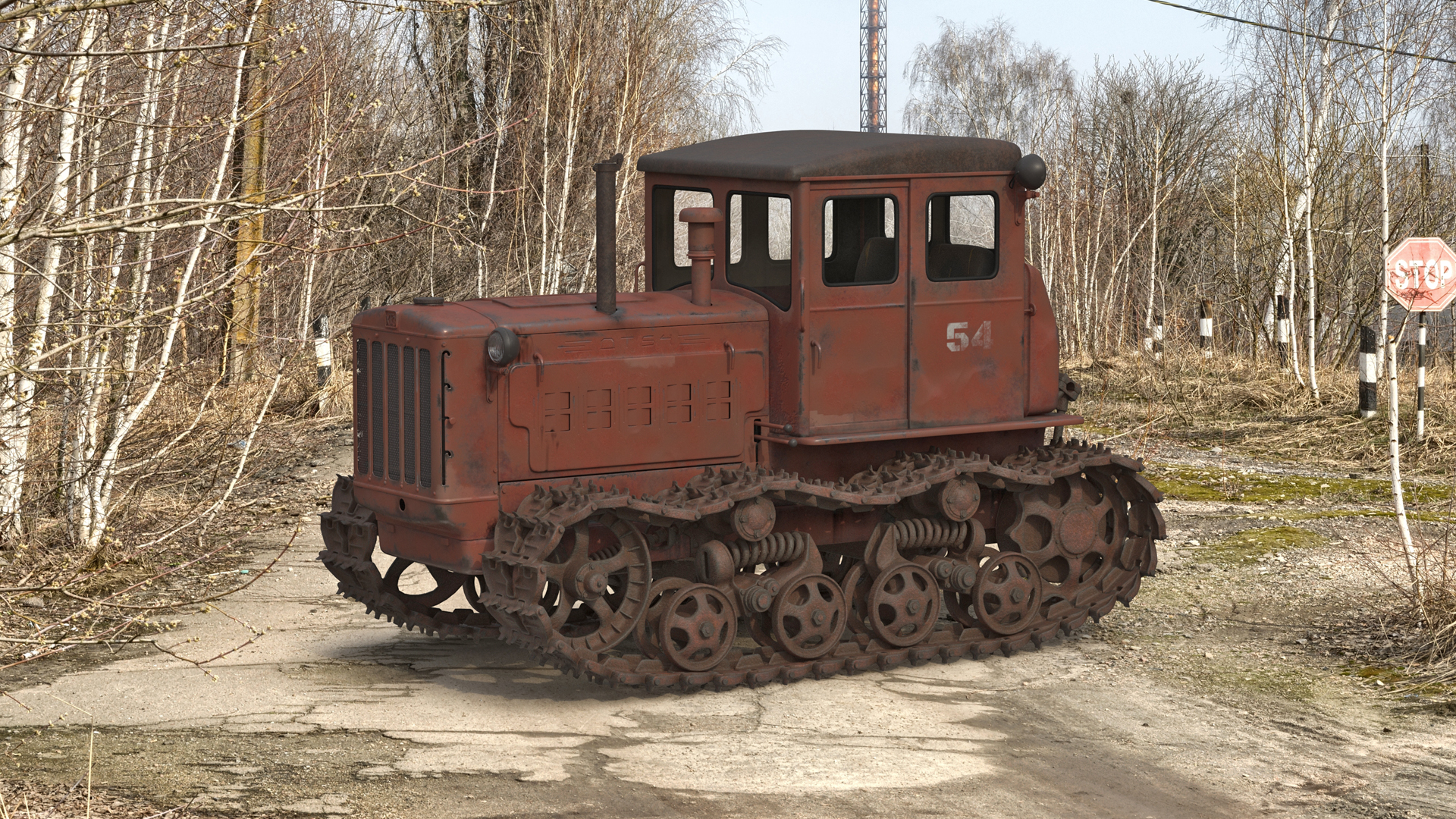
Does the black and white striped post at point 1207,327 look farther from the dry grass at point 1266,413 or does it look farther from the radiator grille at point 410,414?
the radiator grille at point 410,414

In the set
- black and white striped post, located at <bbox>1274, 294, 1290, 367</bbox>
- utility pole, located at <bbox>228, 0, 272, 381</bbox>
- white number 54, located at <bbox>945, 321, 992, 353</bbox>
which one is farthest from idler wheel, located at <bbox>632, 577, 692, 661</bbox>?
black and white striped post, located at <bbox>1274, 294, 1290, 367</bbox>

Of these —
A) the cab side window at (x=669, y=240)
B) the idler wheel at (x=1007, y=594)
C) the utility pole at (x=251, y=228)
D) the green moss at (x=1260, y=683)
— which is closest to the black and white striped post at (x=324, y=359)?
the utility pole at (x=251, y=228)

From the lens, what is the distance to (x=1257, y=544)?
A: 11359 mm

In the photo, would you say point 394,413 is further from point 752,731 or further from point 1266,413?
point 1266,413

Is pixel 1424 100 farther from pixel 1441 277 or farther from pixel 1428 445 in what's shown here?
pixel 1441 277

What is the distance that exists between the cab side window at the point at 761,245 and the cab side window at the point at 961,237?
783mm

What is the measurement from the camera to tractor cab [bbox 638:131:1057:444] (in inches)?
321

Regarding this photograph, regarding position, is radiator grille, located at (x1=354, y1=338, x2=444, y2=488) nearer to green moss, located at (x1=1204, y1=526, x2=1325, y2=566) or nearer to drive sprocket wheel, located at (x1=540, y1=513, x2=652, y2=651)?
drive sprocket wheel, located at (x1=540, y1=513, x2=652, y2=651)

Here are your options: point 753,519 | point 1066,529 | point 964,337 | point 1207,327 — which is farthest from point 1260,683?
point 1207,327

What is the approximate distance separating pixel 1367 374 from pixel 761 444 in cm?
1046

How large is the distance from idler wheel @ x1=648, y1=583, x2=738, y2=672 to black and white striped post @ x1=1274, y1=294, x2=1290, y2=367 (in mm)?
14257

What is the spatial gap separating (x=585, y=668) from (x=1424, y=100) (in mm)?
13306

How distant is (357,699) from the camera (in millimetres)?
7754

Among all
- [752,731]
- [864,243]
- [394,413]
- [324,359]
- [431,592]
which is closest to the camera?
[752,731]
